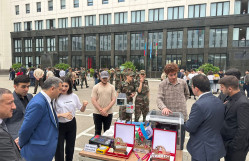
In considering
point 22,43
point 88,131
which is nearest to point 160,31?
point 88,131

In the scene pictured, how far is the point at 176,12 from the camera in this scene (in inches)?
1114

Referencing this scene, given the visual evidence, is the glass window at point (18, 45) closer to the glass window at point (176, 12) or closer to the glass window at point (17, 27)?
the glass window at point (17, 27)

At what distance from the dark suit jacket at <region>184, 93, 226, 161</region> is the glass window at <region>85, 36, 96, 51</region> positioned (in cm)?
3368

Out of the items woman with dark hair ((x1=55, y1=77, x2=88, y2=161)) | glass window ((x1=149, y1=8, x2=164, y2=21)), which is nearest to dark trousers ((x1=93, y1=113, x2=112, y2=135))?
woman with dark hair ((x1=55, y1=77, x2=88, y2=161))

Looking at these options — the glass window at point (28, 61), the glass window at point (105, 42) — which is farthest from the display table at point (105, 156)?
the glass window at point (28, 61)

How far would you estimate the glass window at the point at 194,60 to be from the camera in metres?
28.2

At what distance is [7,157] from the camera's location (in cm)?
147

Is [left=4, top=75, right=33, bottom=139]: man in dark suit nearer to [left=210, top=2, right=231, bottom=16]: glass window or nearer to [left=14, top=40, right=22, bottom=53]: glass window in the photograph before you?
[left=210, top=2, right=231, bottom=16]: glass window

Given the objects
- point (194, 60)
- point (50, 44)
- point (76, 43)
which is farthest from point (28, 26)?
point (194, 60)

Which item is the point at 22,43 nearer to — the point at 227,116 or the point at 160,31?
the point at 160,31

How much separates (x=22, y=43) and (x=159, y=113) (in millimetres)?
44905

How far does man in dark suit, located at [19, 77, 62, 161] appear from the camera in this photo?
2256 millimetres

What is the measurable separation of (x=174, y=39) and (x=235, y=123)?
1129 inches

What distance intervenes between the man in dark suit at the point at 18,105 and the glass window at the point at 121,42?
30.0 m
